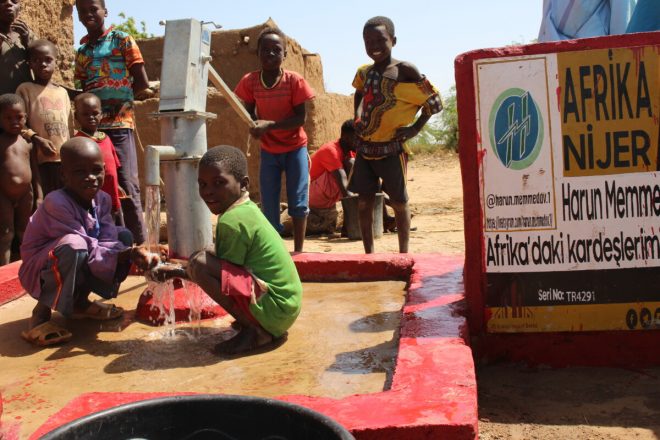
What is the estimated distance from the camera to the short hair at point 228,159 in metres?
2.88

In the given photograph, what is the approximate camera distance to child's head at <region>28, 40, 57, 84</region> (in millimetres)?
4414

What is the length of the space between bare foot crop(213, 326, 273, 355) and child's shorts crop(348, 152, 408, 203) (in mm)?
1786

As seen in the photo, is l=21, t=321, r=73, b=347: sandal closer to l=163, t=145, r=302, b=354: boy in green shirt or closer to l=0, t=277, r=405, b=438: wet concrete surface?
l=0, t=277, r=405, b=438: wet concrete surface

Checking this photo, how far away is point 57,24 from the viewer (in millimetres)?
5621

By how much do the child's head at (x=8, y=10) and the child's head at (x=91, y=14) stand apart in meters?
0.39

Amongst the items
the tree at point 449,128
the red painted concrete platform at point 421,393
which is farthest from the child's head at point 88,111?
the tree at point 449,128

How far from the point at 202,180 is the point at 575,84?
4.74ft

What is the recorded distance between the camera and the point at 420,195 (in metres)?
10.9

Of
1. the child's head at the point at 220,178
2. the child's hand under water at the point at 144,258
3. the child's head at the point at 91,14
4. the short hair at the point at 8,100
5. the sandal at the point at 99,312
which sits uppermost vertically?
the child's head at the point at 91,14

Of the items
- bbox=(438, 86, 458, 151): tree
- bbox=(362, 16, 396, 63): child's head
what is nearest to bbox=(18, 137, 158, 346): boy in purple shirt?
bbox=(362, 16, 396, 63): child's head

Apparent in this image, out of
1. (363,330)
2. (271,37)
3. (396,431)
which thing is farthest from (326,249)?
(396,431)

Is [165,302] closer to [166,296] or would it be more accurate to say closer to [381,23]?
[166,296]

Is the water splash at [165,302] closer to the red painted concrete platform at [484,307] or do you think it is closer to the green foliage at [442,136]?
the red painted concrete platform at [484,307]

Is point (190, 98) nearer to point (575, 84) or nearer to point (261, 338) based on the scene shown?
point (261, 338)
